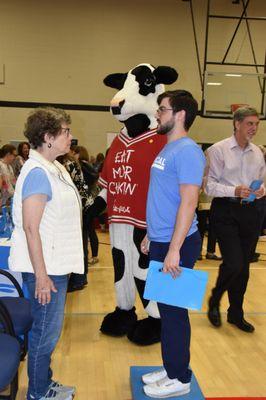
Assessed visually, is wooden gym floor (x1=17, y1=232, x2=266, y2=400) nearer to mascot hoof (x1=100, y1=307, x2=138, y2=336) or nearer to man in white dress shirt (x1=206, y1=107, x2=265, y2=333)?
mascot hoof (x1=100, y1=307, x2=138, y2=336)

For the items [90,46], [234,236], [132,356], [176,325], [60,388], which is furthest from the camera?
[90,46]

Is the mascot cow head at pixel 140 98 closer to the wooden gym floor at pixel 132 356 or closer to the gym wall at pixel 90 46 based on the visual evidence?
the wooden gym floor at pixel 132 356

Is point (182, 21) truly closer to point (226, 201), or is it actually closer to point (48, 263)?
point (226, 201)

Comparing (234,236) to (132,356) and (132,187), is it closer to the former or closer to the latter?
(132,187)

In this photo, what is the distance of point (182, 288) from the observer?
1.96 meters

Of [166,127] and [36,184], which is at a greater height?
[166,127]

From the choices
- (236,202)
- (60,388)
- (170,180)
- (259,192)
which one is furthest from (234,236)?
(60,388)

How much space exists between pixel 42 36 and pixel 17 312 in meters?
8.17

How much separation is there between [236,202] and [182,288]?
1.24 m

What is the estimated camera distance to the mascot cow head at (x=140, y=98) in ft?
9.84

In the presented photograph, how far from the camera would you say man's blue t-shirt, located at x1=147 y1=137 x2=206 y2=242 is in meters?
1.88

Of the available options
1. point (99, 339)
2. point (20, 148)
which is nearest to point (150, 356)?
point (99, 339)

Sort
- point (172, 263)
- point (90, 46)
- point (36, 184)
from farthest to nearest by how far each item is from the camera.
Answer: point (90, 46)
point (172, 263)
point (36, 184)

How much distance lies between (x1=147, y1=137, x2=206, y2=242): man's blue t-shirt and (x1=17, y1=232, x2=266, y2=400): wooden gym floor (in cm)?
94
